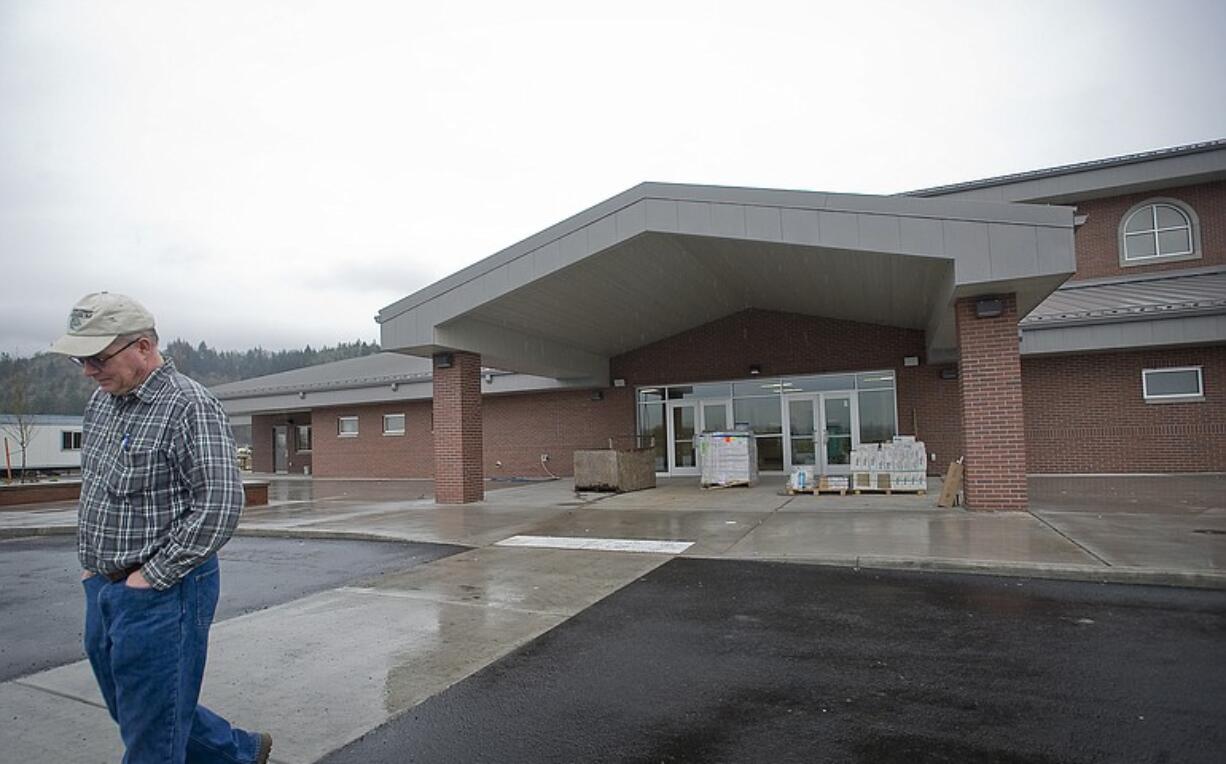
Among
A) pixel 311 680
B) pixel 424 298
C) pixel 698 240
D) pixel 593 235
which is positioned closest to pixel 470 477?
pixel 424 298

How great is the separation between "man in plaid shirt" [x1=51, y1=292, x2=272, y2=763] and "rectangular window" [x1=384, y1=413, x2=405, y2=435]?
79.0ft

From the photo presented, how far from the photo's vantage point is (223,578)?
8.26m

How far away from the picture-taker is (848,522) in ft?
33.9

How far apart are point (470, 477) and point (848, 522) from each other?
7.91 meters

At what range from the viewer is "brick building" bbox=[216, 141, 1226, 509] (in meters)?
10.7

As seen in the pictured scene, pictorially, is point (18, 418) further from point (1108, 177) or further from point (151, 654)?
point (1108, 177)

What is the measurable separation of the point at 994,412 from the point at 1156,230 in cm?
1287

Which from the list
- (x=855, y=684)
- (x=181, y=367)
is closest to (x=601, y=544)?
(x=855, y=684)

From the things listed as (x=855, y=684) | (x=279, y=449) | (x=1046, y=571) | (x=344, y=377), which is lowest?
(x=855, y=684)

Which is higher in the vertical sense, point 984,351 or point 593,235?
point 593,235

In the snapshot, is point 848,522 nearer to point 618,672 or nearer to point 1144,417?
point 618,672

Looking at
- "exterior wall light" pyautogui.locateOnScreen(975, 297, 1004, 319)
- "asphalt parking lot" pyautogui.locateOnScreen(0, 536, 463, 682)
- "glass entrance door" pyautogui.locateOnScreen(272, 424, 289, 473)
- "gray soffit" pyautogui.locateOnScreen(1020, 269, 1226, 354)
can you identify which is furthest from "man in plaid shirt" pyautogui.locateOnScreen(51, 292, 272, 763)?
"glass entrance door" pyautogui.locateOnScreen(272, 424, 289, 473)

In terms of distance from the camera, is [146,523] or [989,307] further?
[989,307]

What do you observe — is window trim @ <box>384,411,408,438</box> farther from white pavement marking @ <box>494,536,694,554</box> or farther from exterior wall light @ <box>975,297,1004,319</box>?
exterior wall light @ <box>975,297,1004,319</box>
